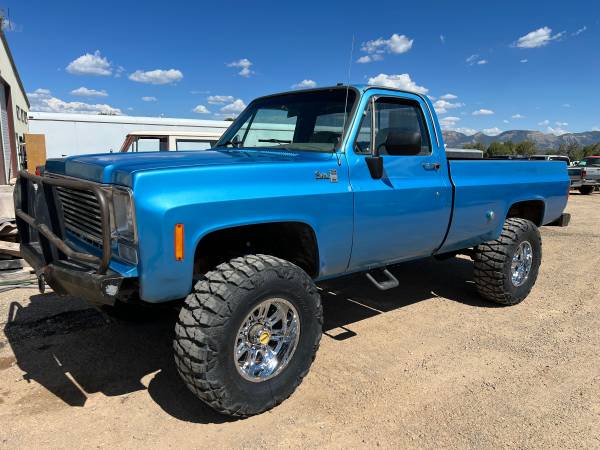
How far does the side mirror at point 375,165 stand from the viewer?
355cm

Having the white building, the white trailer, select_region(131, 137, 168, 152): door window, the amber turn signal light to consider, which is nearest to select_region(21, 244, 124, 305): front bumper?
the amber turn signal light

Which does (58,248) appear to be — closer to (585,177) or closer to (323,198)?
(323,198)

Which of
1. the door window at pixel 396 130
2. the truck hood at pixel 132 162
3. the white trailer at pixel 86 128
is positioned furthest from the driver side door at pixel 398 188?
the white trailer at pixel 86 128

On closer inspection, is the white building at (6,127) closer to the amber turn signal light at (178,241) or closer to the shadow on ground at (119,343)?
the shadow on ground at (119,343)

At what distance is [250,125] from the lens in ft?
14.5

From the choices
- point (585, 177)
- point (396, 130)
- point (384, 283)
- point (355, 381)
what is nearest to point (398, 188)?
point (396, 130)

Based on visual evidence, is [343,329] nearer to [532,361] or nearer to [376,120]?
[532,361]

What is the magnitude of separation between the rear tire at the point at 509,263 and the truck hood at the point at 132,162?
2.44m

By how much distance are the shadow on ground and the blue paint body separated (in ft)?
3.14

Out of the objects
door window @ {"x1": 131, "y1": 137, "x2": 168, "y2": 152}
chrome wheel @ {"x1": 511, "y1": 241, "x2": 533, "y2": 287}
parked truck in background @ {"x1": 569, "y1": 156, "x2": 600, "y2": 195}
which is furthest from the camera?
parked truck in background @ {"x1": 569, "y1": 156, "x2": 600, "y2": 195}

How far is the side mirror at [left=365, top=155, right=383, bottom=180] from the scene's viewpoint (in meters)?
3.55

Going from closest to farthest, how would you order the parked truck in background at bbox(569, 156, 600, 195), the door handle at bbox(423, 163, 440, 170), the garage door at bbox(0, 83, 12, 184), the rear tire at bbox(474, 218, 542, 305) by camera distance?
the door handle at bbox(423, 163, 440, 170) → the rear tire at bbox(474, 218, 542, 305) → the garage door at bbox(0, 83, 12, 184) → the parked truck in background at bbox(569, 156, 600, 195)

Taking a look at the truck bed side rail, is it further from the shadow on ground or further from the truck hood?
the shadow on ground

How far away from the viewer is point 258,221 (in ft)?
9.51
